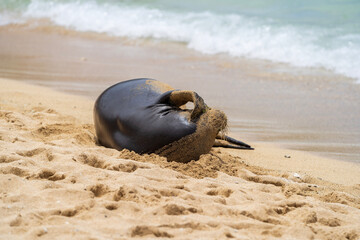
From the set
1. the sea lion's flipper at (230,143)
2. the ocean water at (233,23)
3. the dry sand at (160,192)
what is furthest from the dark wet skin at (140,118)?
the ocean water at (233,23)

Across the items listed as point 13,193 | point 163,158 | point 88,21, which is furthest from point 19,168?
point 88,21

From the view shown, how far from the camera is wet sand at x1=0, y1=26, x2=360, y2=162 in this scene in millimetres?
5555

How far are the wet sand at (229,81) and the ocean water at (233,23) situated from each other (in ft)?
2.00

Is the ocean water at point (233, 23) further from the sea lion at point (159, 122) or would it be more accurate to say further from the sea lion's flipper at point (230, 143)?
the sea lion at point (159, 122)

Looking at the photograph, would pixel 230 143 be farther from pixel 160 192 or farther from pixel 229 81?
pixel 229 81

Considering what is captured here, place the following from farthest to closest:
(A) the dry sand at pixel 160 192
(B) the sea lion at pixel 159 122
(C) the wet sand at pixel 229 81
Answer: (C) the wet sand at pixel 229 81 → (B) the sea lion at pixel 159 122 → (A) the dry sand at pixel 160 192

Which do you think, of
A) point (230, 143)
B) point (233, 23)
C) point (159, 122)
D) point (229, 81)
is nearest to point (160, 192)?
point (159, 122)

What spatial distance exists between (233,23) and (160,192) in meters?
9.89

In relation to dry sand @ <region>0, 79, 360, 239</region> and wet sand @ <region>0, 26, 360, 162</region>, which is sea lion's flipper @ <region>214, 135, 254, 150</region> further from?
wet sand @ <region>0, 26, 360, 162</region>

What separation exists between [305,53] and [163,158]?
6.94 metres

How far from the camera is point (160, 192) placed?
326cm

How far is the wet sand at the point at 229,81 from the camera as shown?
555cm

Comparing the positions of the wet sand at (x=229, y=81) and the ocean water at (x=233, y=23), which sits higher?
the ocean water at (x=233, y=23)

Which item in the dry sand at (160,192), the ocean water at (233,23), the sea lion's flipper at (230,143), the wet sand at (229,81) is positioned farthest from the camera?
the ocean water at (233,23)
